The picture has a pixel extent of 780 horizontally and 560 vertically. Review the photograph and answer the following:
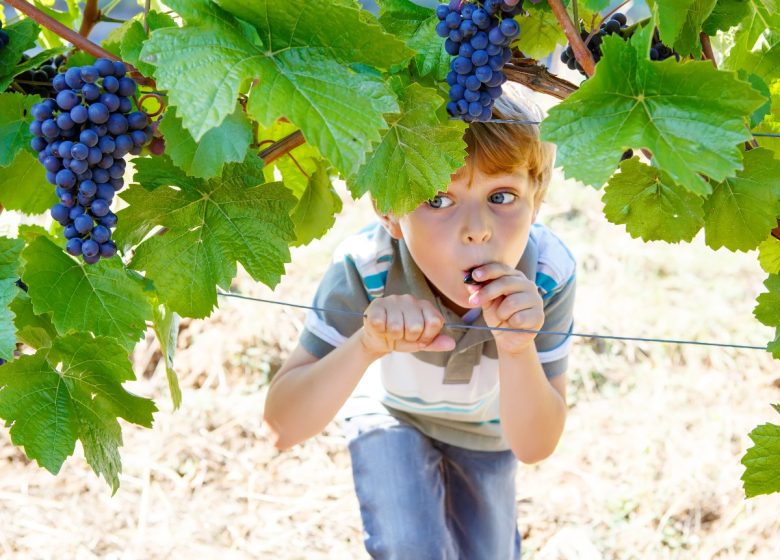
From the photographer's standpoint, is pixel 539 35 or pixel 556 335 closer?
pixel 539 35

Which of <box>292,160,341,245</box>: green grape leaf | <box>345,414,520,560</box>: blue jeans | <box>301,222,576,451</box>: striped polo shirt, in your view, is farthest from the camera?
<box>345,414,520,560</box>: blue jeans

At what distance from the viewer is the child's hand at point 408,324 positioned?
3.34 feet

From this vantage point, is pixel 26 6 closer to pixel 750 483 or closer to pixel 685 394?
pixel 750 483

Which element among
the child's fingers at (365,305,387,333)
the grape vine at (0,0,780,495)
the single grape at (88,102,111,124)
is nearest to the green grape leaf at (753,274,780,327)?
the grape vine at (0,0,780,495)

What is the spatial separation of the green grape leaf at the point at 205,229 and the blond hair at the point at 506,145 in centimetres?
33

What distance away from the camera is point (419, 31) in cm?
82

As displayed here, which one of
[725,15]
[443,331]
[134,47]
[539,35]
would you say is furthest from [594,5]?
[443,331]

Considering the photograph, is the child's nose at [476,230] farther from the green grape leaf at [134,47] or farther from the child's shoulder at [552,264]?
the green grape leaf at [134,47]

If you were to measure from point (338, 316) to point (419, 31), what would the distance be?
67cm

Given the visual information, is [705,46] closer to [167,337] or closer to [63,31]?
[63,31]

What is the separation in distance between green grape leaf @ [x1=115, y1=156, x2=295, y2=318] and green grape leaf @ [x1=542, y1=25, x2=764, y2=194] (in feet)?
0.96

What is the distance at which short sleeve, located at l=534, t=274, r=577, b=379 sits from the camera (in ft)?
4.70

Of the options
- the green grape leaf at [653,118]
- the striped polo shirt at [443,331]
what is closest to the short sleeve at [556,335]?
the striped polo shirt at [443,331]

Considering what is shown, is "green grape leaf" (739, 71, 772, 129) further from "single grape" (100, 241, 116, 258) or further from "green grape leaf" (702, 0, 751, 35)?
"single grape" (100, 241, 116, 258)
